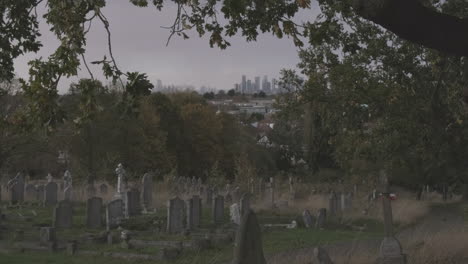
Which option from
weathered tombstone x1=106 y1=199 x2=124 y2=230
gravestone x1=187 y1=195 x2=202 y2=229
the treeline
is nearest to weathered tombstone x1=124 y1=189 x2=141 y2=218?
weathered tombstone x1=106 y1=199 x2=124 y2=230

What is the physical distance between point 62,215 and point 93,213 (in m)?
0.97

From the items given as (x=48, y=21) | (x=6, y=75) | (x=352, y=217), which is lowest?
(x=352, y=217)

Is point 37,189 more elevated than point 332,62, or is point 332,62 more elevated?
point 332,62

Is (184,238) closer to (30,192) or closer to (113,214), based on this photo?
(113,214)

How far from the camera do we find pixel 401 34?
6609mm

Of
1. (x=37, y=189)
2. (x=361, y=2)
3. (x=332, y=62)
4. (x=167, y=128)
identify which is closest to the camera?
(x=361, y=2)

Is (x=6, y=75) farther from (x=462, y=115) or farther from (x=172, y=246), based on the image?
(x=462, y=115)

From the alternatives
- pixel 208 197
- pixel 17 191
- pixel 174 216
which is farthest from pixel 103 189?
pixel 174 216

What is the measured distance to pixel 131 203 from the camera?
850 inches

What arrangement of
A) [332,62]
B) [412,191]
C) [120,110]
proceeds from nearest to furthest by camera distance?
1. [120,110]
2. [332,62]
3. [412,191]

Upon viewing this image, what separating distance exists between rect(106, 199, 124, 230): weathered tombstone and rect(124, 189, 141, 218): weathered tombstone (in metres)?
2.20

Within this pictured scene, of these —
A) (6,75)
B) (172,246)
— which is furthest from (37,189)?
(6,75)

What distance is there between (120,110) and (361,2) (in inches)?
114

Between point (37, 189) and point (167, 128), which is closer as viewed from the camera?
point (37, 189)
